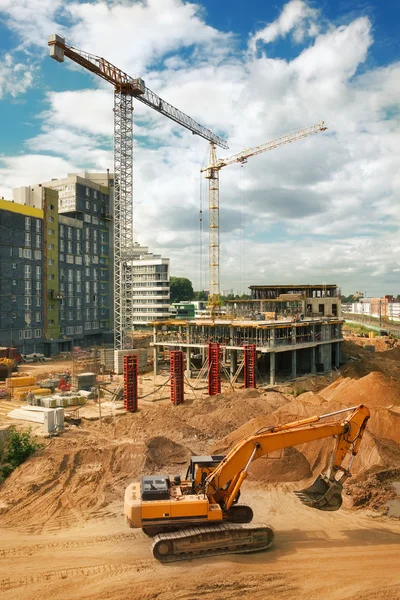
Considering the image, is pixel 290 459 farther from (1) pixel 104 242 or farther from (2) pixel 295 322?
(1) pixel 104 242

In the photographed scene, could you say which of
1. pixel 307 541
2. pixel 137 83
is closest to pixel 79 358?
pixel 137 83

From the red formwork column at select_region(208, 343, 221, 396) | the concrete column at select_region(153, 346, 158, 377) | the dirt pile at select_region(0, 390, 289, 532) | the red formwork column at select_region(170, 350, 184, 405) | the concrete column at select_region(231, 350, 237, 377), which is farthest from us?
the concrete column at select_region(153, 346, 158, 377)

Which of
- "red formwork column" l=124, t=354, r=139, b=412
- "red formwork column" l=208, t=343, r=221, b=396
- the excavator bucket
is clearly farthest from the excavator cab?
"red formwork column" l=208, t=343, r=221, b=396

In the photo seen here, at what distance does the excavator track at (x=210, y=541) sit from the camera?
42.4 ft

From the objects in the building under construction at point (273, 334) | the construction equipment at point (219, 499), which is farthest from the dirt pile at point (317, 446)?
the building under construction at point (273, 334)

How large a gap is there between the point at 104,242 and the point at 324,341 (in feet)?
140

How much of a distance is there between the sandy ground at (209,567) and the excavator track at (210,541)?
242mm

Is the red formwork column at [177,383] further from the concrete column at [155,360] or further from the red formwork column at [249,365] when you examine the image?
the concrete column at [155,360]

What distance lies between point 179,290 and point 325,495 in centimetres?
15352

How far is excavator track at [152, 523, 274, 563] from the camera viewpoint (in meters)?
12.9

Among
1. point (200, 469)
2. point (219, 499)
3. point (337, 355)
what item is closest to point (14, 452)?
point (200, 469)

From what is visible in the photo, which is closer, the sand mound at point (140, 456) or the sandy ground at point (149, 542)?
the sandy ground at point (149, 542)

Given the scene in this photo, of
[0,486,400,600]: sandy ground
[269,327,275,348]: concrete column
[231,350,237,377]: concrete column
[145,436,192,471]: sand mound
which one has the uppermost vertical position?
[269,327,275,348]: concrete column

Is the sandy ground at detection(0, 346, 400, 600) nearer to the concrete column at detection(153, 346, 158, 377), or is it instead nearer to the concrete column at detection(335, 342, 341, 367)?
the concrete column at detection(153, 346, 158, 377)
